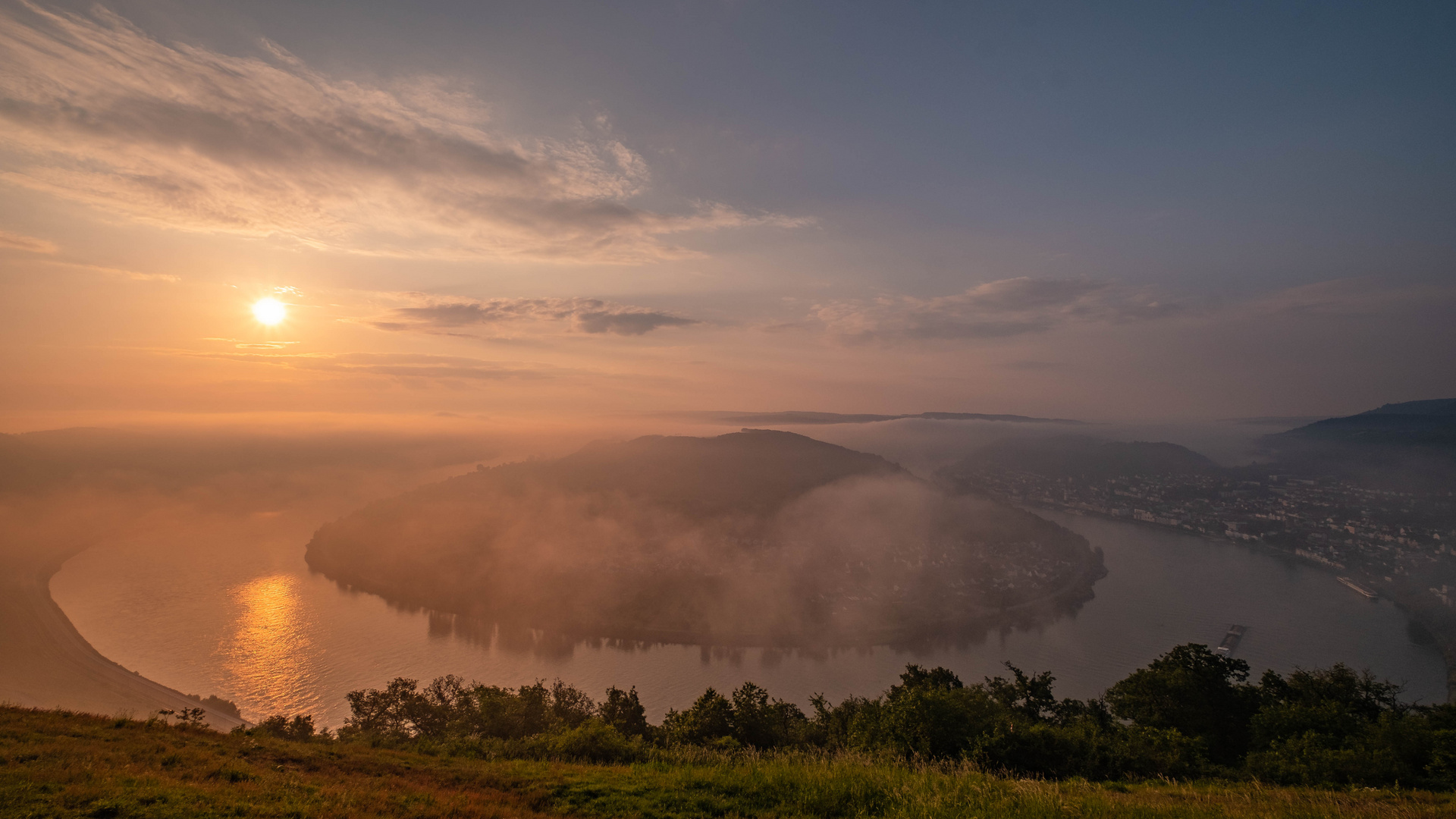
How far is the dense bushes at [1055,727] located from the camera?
13.3 meters

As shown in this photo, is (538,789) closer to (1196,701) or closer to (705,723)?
(705,723)

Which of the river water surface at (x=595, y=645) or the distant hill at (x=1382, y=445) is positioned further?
the distant hill at (x=1382, y=445)

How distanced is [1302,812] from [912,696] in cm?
1077

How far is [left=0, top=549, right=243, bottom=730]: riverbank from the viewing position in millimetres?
38500

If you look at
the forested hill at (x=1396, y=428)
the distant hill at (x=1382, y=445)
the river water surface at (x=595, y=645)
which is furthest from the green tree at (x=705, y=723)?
the forested hill at (x=1396, y=428)

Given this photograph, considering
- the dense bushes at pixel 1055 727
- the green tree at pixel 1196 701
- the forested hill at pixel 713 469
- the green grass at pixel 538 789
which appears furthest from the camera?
the forested hill at pixel 713 469

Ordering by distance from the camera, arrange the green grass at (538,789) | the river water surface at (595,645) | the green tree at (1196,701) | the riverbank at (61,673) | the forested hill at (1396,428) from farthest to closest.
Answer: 1. the forested hill at (1396,428)
2. the river water surface at (595,645)
3. the riverbank at (61,673)
4. the green tree at (1196,701)
5. the green grass at (538,789)

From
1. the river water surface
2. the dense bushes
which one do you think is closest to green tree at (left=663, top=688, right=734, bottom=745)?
the dense bushes

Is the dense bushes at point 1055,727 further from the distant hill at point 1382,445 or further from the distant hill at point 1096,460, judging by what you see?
the distant hill at point 1096,460

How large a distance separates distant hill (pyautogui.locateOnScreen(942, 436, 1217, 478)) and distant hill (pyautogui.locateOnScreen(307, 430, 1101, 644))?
70661mm

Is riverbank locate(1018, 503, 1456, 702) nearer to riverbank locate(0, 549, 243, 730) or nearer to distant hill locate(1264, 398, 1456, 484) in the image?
distant hill locate(1264, 398, 1456, 484)

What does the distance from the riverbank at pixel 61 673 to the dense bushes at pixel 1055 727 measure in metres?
27.2

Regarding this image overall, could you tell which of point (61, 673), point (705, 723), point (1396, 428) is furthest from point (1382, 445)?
point (61, 673)

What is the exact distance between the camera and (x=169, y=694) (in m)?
41.9
